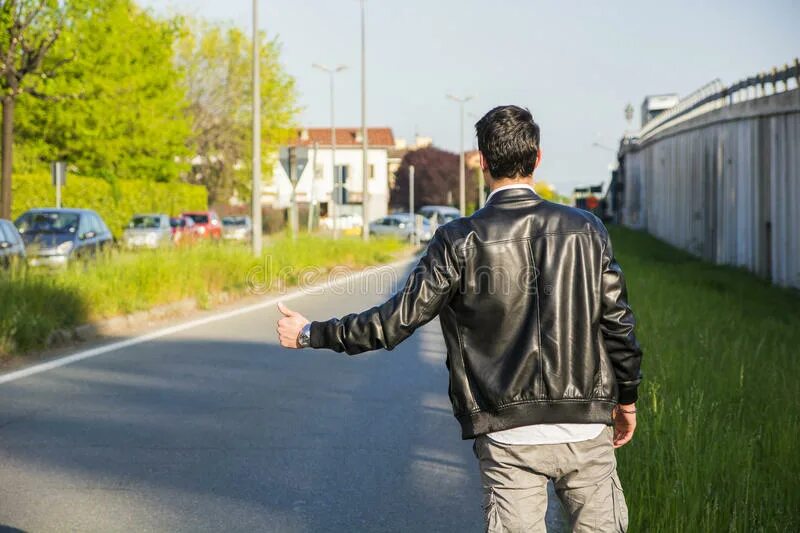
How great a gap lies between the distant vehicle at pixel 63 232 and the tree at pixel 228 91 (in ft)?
122

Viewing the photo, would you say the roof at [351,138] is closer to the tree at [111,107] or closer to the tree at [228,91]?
the tree at [228,91]

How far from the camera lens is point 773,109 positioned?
65.9 feet

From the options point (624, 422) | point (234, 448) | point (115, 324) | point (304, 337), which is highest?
point (304, 337)

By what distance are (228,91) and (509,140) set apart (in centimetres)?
6079

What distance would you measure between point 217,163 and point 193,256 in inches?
1897

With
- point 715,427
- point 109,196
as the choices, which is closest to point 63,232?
point 109,196

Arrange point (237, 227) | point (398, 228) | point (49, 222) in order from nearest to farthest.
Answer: point (49, 222) < point (237, 227) < point (398, 228)

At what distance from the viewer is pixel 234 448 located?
7309 millimetres

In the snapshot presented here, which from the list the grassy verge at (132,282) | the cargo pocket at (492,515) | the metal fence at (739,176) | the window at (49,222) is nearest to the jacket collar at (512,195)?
the cargo pocket at (492,515)

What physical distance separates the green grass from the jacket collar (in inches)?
72.4

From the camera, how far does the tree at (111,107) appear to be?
41781mm

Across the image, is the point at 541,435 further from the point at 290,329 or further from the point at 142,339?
the point at 142,339

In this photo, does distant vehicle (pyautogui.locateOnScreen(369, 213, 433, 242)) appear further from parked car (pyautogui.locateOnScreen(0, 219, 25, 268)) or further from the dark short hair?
the dark short hair

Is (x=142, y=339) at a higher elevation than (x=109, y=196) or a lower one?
lower
